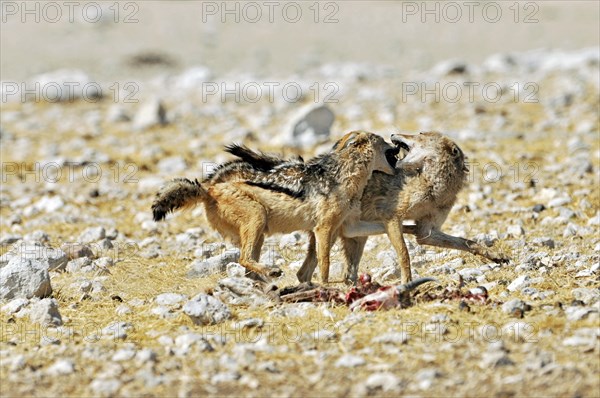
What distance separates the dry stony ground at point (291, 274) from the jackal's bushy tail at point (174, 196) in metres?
0.77

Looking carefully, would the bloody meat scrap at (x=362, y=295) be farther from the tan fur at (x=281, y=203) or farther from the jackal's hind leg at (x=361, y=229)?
the jackal's hind leg at (x=361, y=229)

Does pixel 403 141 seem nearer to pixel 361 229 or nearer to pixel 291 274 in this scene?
pixel 361 229

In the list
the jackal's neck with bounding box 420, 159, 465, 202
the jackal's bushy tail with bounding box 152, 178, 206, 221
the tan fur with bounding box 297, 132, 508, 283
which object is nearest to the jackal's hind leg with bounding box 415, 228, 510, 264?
the tan fur with bounding box 297, 132, 508, 283

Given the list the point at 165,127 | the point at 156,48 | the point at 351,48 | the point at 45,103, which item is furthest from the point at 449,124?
the point at 156,48

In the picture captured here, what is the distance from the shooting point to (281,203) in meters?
9.17

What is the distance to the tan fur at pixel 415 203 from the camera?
9328 millimetres

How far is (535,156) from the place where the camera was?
15039 mm

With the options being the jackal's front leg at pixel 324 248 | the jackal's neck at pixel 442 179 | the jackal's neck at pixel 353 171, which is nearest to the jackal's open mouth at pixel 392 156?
the jackal's neck at pixel 353 171

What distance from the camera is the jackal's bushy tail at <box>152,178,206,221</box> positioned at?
8875mm

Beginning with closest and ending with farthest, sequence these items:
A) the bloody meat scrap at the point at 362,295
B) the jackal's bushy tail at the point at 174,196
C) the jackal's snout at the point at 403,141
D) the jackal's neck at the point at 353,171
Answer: the bloody meat scrap at the point at 362,295
the jackal's bushy tail at the point at 174,196
the jackal's neck at the point at 353,171
the jackal's snout at the point at 403,141

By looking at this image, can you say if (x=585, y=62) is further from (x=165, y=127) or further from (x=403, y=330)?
(x=403, y=330)

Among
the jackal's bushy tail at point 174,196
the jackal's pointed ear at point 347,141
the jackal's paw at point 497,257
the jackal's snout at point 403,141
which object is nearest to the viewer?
the jackal's bushy tail at point 174,196

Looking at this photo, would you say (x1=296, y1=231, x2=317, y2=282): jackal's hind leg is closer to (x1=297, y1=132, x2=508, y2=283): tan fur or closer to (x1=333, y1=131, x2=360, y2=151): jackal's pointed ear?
(x1=297, y1=132, x2=508, y2=283): tan fur

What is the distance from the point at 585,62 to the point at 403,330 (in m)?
19.1
